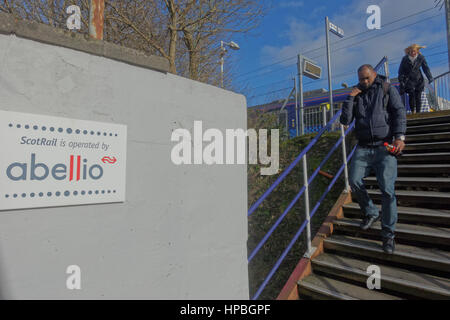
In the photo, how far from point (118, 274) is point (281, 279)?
4.40 m

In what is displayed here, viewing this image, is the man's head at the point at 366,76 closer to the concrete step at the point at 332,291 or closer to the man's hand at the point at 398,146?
the man's hand at the point at 398,146

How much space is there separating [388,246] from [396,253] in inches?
3.5

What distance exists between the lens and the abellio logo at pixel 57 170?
137 cm

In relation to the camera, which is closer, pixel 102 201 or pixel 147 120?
pixel 102 201

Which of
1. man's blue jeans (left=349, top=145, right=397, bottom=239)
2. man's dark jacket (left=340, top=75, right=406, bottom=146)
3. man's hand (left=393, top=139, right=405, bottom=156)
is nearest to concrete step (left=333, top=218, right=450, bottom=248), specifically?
man's blue jeans (left=349, top=145, right=397, bottom=239)

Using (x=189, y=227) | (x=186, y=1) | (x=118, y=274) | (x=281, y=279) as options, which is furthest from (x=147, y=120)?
(x=281, y=279)

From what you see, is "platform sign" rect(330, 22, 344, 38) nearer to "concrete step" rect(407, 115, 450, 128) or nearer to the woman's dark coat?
the woman's dark coat

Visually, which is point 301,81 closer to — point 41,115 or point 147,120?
point 147,120

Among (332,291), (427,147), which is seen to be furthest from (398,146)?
(427,147)

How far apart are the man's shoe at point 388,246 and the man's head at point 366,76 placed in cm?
157

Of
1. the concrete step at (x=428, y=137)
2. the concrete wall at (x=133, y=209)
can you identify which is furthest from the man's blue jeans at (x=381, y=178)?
the concrete step at (x=428, y=137)

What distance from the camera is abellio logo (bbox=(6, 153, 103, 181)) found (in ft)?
4.49
